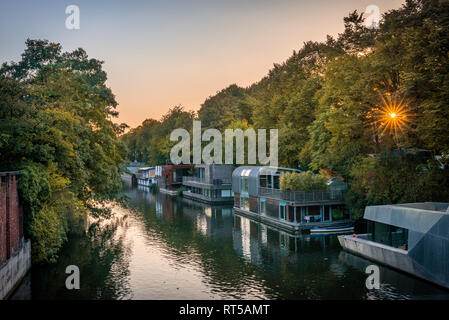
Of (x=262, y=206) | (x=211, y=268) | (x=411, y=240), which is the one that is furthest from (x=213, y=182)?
(x=411, y=240)

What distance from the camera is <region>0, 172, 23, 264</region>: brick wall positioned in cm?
1858

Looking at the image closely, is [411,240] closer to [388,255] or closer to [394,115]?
[388,255]

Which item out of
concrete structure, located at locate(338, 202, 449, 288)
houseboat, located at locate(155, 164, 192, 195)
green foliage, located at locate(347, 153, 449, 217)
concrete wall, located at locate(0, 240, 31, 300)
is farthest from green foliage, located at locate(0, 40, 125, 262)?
houseboat, located at locate(155, 164, 192, 195)

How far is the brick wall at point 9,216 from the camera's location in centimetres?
1858

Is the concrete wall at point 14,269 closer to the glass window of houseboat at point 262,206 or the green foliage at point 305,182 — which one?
the green foliage at point 305,182

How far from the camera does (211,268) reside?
25.1 metres

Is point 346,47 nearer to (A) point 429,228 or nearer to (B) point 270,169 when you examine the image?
(B) point 270,169

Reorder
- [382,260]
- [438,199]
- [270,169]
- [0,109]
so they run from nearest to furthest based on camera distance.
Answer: [0,109] < [382,260] < [438,199] < [270,169]

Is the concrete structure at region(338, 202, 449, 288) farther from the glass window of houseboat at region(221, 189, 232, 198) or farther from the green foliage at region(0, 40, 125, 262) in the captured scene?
the glass window of houseboat at region(221, 189, 232, 198)

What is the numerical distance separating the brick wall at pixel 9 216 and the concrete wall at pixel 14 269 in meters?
0.34

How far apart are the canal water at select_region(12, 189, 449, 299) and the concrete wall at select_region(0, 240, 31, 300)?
0.57 metres
